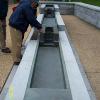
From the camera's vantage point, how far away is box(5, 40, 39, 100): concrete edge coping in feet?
14.4

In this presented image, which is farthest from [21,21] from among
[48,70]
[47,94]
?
[47,94]

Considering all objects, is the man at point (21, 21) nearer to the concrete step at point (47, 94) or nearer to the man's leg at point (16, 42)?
the man's leg at point (16, 42)

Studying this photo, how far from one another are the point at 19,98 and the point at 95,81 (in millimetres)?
2859

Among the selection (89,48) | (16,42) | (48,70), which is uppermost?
(16,42)

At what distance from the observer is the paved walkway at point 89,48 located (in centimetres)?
709

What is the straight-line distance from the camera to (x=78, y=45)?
34.8 feet

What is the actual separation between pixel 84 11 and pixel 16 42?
11044mm

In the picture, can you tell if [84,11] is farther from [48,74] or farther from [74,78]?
[74,78]

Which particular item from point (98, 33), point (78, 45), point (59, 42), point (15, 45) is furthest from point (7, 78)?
point (98, 33)

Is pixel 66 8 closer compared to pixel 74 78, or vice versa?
pixel 74 78

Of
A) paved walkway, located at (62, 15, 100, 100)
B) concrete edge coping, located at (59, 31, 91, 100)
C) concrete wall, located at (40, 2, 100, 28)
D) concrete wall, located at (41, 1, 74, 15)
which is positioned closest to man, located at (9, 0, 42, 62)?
concrete edge coping, located at (59, 31, 91, 100)

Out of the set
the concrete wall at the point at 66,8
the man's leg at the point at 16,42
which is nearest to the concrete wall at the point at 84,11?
the concrete wall at the point at 66,8

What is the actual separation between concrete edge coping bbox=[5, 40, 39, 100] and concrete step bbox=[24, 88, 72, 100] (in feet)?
0.35

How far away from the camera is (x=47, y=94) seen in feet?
14.2
